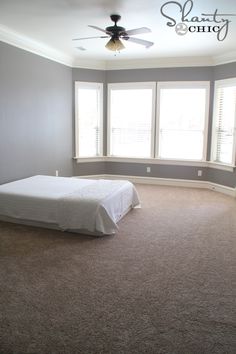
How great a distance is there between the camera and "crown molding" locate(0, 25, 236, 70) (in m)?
4.95

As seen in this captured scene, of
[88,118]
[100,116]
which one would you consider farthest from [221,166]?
[88,118]

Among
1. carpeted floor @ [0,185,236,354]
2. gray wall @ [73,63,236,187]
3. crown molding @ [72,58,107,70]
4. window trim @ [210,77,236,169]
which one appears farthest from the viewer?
crown molding @ [72,58,107,70]

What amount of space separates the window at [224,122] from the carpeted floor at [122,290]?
7.21ft

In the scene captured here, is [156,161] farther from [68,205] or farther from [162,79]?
[68,205]

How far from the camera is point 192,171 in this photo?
6.62 m

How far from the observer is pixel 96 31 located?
4.52m

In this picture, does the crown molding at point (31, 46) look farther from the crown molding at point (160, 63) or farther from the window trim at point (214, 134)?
the window trim at point (214, 134)

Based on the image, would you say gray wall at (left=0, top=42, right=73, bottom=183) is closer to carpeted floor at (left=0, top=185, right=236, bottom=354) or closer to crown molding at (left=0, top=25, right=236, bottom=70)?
crown molding at (left=0, top=25, right=236, bottom=70)

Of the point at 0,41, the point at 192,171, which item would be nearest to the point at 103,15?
the point at 0,41

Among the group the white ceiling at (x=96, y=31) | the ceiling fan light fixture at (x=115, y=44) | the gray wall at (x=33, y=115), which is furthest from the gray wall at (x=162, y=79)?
the ceiling fan light fixture at (x=115, y=44)

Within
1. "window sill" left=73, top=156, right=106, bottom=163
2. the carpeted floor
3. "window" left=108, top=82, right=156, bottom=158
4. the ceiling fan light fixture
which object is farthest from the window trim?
the ceiling fan light fixture

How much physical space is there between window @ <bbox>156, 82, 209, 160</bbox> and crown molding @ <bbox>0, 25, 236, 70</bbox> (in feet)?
1.38

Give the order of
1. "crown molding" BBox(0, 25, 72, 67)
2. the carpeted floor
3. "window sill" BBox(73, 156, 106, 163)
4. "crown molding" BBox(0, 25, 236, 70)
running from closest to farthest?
the carpeted floor, "crown molding" BBox(0, 25, 72, 67), "crown molding" BBox(0, 25, 236, 70), "window sill" BBox(73, 156, 106, 163)

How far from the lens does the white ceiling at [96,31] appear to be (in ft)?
11.5
